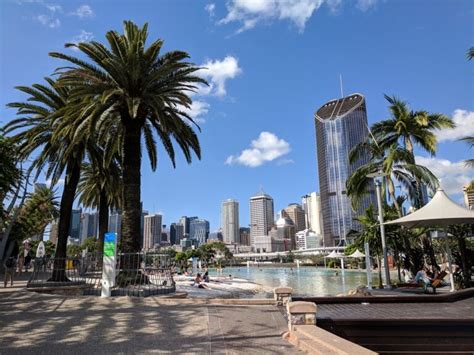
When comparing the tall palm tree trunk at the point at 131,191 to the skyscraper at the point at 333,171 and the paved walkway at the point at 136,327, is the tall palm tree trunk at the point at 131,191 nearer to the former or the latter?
the paved walkway at the point at 136,327

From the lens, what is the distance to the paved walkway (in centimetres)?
Result: 672

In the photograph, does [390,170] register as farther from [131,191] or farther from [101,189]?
[101,189]

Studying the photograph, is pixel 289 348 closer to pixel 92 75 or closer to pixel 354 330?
pixel 354 330

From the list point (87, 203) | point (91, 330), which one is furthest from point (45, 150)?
point (91, 330)

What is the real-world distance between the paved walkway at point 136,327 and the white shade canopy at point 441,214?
6689mm

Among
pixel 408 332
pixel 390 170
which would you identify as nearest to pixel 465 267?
pixel 390 170

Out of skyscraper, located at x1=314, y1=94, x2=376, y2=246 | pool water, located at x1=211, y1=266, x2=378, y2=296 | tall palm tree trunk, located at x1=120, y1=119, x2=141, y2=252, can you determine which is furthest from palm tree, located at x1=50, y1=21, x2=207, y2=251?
skyscraper, located at x1=314, y1=94, x2=376, y2=246

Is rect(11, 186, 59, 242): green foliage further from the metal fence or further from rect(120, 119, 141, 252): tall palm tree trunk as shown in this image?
rect(120, 119, 141, 252): tall palm tree trunk

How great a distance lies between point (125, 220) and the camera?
15.9m

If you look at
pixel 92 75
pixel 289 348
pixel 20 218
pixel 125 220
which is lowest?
pixel 289 348

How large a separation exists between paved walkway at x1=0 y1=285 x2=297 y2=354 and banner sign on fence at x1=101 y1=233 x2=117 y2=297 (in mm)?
1667

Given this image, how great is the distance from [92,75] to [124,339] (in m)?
12.8

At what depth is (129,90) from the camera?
16.5 metres

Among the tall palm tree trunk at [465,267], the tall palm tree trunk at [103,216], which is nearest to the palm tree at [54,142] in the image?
the tall palm tree trunk at [103,216]
